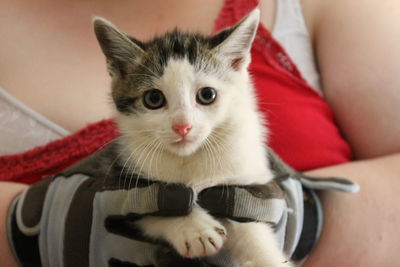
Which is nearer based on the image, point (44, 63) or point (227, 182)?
point (227, 182)

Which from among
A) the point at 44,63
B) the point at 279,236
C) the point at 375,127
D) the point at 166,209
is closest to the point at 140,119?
the point at 166,209

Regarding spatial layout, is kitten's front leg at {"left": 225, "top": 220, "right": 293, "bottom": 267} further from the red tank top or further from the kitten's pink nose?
the red tank top

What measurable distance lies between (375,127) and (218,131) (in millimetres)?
638

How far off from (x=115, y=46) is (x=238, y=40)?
0.92 ft

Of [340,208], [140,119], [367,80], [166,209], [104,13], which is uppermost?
[104,13]

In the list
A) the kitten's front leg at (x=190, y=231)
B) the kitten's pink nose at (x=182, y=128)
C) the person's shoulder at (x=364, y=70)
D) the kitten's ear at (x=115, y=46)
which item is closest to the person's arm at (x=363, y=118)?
the person's shoulder at (x=364, y=70)

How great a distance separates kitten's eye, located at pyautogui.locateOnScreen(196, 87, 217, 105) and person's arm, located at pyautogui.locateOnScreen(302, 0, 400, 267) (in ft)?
1.55

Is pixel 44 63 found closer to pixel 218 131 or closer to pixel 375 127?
pixel 218 131

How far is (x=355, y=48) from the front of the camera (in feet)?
3.90

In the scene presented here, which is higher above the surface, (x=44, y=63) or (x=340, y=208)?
(x=44, y=63)

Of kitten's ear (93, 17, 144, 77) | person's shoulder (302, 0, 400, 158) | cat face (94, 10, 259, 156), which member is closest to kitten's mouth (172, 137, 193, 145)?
cat face (94, 10, 259, 156)

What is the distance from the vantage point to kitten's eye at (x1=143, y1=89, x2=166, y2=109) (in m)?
0.73

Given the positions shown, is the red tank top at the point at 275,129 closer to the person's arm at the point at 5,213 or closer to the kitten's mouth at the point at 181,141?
the person's arm at the point at 5,213

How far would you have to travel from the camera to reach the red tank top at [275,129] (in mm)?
1037
